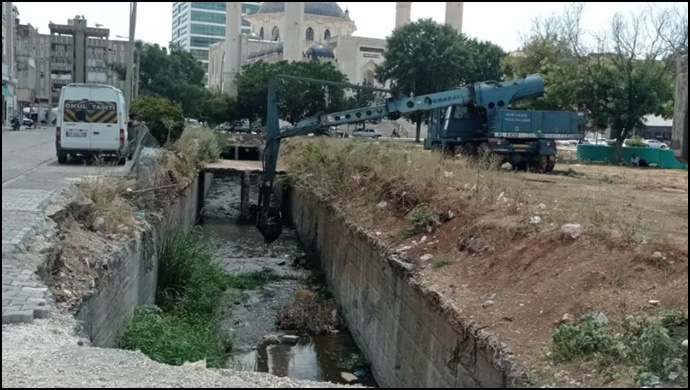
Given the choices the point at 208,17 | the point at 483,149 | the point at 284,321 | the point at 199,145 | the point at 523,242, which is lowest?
the point at 284,321

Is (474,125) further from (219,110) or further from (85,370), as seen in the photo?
(219,110)

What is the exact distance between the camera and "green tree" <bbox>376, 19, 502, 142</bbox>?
141ft

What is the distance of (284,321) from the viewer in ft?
46.9

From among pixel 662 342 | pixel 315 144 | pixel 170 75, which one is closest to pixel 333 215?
pixel 315 144

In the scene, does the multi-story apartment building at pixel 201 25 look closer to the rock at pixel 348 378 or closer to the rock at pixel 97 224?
the rock at pixel 97 224

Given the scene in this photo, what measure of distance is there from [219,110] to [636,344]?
54.2m

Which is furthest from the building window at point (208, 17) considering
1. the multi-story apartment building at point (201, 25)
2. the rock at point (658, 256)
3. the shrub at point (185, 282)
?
the rock at point (658, 256)

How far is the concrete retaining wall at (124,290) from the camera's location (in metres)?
8.83

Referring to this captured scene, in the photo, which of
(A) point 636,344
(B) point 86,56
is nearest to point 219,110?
(B) point 86,56

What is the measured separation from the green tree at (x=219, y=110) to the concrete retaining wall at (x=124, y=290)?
42517mm

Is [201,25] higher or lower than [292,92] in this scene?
higher

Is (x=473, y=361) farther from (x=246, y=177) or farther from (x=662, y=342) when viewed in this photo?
(x=246, y=177)

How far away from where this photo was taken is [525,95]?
23.2 meters

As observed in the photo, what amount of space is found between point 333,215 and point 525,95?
865cm
